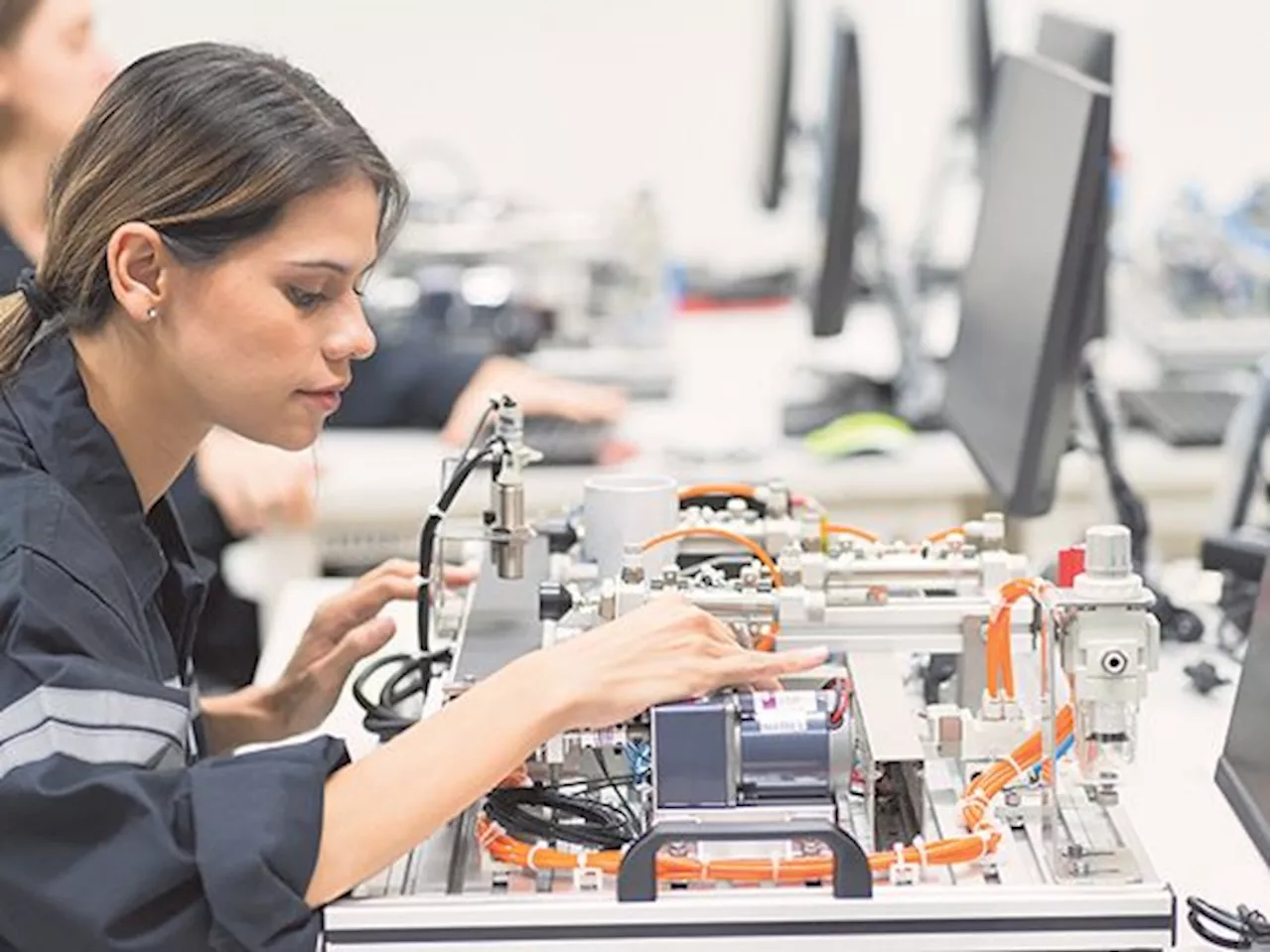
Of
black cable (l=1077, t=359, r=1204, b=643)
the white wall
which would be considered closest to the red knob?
black cable (l=1077, t=359, r=1204, b=643)

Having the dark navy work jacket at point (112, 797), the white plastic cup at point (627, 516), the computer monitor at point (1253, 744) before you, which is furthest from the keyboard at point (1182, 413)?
the dark navy work jacket at point (112, 797)

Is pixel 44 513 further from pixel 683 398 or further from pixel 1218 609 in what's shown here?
pixel 683 398

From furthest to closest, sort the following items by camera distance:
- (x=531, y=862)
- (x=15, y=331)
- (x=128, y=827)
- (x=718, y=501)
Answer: (x=718, y=501) → (x=15, y=331) → (x=531, y=862) → (x=128, y=827)

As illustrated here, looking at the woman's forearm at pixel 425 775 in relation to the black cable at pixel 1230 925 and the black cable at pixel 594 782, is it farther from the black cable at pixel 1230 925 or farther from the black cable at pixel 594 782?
the black cable at pixel 1230 925

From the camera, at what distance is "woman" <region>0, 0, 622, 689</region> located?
8.55ft

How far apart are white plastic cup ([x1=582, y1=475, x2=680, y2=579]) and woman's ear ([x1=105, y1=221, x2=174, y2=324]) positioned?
442 mm

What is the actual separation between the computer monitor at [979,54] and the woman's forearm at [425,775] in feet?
6.94

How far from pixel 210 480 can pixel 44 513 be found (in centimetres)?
139

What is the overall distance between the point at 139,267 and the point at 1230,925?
94 cm

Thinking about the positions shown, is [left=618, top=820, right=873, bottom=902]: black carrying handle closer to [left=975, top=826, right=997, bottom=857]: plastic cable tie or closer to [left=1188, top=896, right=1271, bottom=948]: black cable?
[left=975, top=826, right=997, bottom=857]: plastic cable tie

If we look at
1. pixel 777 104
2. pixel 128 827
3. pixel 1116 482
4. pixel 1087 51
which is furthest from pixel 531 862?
pixel 777 104

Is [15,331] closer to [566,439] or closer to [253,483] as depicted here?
[253,483]

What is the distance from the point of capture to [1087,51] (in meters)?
2.42

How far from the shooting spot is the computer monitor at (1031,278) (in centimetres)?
203
